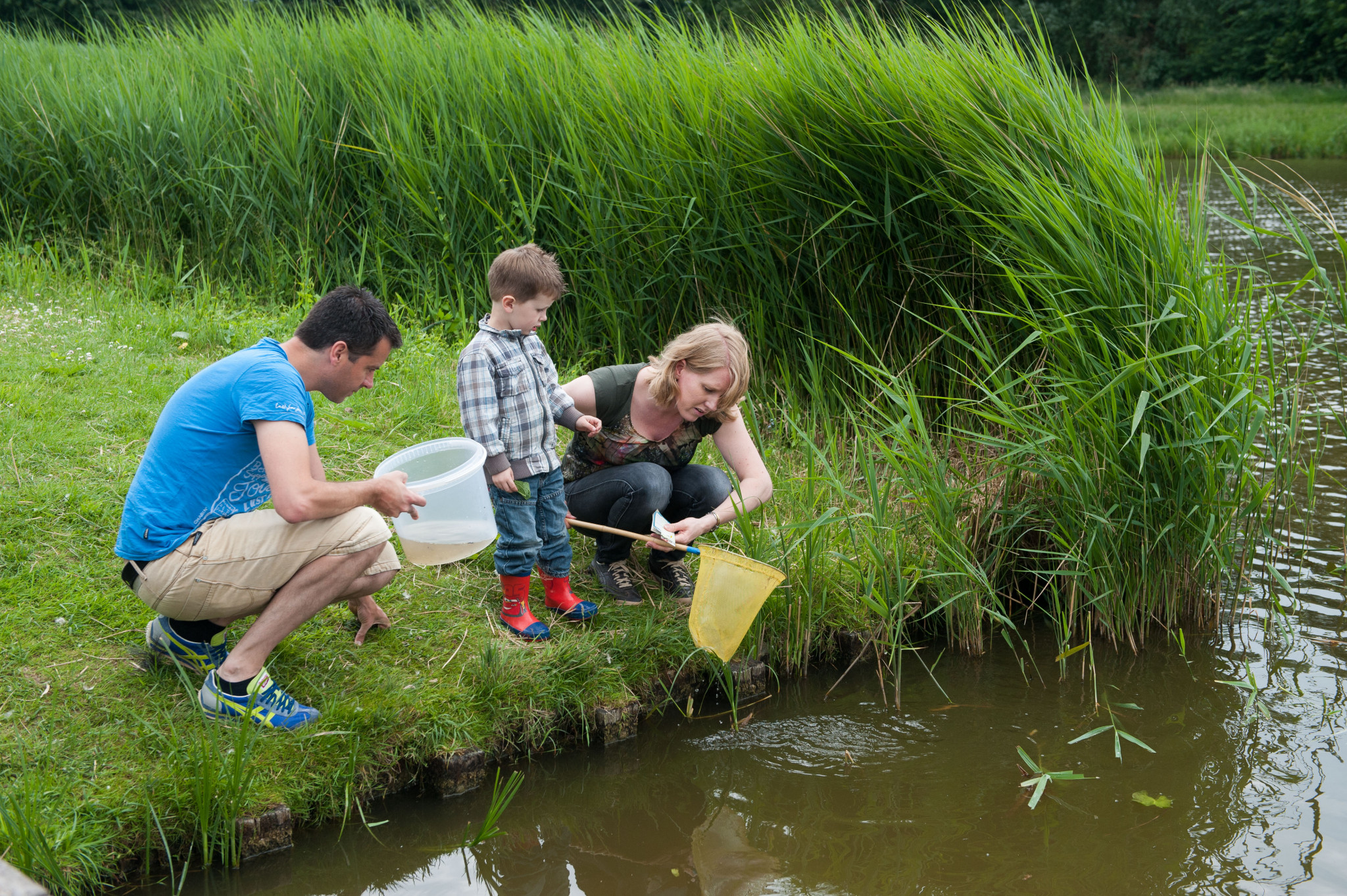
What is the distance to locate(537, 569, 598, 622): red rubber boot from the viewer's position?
327 cm

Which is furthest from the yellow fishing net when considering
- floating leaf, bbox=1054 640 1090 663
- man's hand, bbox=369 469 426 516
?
floating leaf, bbox=1054 640 1090 663

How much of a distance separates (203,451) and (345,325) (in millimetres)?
480

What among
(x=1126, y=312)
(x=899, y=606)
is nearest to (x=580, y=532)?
(x=899, y=606)

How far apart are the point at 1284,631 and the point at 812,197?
2.51 metres

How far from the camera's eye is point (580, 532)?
3.74 metres

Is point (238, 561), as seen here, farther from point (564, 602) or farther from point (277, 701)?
point (564, 602)

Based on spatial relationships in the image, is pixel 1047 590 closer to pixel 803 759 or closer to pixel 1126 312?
pixel 1126 312

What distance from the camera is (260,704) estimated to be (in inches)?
102

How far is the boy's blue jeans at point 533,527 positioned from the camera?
3.04 m

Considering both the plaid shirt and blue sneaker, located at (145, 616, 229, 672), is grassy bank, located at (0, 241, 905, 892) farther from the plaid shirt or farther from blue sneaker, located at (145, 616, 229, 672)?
the plaid shirt

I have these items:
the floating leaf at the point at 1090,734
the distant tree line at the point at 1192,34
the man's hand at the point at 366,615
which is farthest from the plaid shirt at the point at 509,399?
the distant tree line at the point at 1192,34

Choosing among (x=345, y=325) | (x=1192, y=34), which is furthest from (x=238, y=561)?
(x=1192, y=34)

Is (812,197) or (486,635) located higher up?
(812,197)

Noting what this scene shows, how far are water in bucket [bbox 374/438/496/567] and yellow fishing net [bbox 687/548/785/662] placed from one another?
62 centimetres
